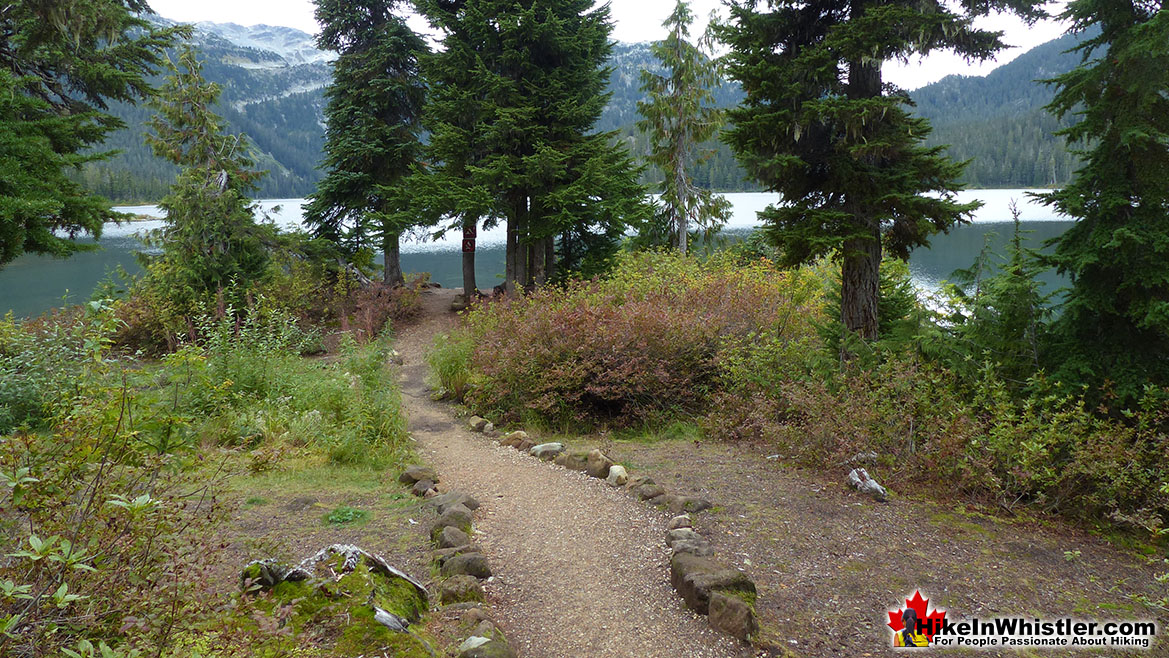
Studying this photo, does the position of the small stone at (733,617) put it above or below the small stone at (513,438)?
above

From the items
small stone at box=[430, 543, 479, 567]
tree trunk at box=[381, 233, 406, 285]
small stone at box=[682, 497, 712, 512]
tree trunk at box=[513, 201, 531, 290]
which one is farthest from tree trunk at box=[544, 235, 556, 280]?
small stone at box=[430, 543, 479, 567]

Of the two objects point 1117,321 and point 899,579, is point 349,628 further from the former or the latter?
point 1117,321

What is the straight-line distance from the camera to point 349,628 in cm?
299

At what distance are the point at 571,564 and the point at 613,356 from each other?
4173 millimetres

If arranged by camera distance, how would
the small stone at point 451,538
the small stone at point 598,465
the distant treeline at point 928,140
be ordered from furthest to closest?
the distant treeline at point 928,140 < the small stone at point 598,465 < the small stone at point 451,538

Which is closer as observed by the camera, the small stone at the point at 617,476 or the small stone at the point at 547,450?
the small stone at the point at 617,476

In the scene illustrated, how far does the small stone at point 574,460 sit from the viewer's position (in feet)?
22.2

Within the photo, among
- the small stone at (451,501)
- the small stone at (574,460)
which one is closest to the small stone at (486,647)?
the small stone at (451,501)

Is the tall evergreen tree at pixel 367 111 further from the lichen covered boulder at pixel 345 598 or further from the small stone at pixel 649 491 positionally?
the lichen covered boulder at pixel 345 598

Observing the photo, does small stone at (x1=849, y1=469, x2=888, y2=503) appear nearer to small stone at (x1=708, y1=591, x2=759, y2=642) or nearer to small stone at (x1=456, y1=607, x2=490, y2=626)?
small stone at (x1=708, y1=591, x2=759, y2=642)

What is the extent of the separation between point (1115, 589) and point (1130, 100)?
421cm

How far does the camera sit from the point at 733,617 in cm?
352

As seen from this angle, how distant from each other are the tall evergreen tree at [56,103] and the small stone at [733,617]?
6.67 meters

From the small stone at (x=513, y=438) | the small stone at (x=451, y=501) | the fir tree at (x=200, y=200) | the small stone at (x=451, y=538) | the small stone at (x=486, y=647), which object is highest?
the fir tree at (x=200, y=200)
